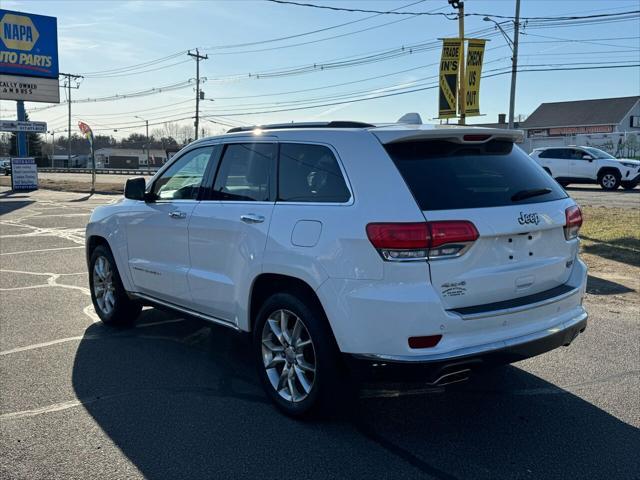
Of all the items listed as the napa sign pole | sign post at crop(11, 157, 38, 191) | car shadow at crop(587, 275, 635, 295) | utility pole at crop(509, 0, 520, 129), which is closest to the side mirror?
car shadow at crop(587, 275, 635, 295)

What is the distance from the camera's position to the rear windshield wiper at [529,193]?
372 centimetres

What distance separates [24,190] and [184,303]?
30742 millimetres

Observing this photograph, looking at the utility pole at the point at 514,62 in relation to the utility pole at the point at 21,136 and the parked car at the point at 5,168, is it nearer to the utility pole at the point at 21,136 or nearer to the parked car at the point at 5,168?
the utility pole at the point at 21,136

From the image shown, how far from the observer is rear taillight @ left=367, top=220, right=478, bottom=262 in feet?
10.7

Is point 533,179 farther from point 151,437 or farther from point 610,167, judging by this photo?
point 610,167

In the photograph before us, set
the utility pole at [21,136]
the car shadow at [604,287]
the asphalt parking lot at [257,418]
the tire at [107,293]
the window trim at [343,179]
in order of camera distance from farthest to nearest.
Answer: the utility pole at [21,136] < the car shadow at [604,287] < the tire at [107,293] < the window trim at [343,179] < the asphalt parking lot at [257,418]

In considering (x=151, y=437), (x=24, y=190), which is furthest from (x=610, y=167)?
(x=24, y=190)

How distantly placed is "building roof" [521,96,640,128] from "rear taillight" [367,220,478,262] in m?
61.3

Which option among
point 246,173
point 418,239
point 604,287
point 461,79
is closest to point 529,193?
point 418,239

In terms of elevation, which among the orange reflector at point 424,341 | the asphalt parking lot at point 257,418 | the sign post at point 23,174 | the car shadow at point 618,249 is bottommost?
the asphalt parking lot at point 257,418

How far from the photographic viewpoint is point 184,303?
4.99 meters

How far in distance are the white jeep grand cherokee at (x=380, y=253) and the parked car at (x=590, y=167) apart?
2271 centimetres

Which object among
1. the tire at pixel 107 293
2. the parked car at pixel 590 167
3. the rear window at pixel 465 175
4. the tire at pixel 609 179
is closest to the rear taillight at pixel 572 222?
the rear window at pixel 465 175

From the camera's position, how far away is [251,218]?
4.14 metres
